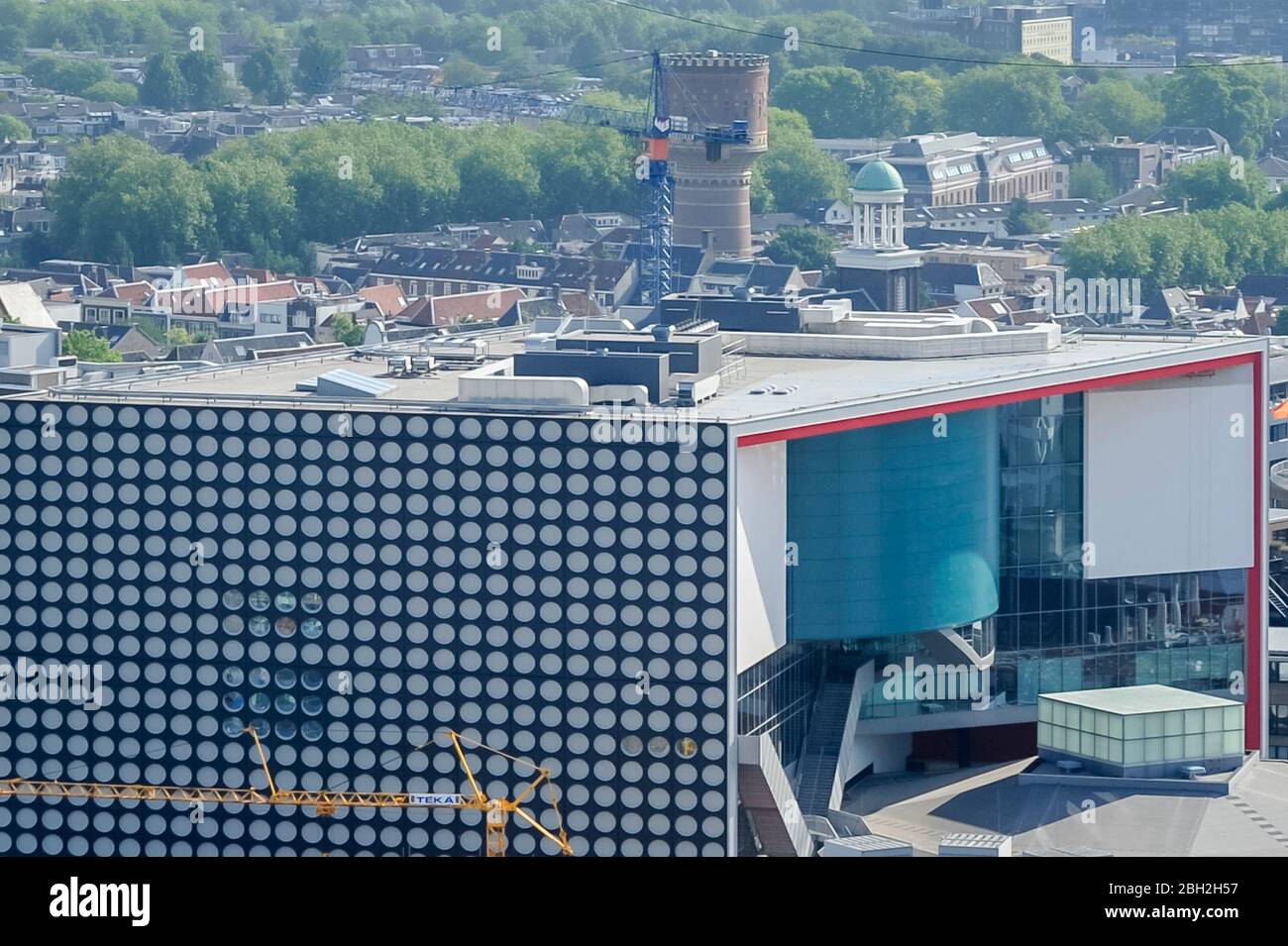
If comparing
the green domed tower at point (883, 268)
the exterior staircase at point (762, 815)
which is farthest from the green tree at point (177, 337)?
the exterior staircase at point (762, 815)

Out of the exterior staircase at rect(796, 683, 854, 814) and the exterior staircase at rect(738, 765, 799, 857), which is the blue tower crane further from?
the exterior staircase at rect(738, 765, 799, 857)

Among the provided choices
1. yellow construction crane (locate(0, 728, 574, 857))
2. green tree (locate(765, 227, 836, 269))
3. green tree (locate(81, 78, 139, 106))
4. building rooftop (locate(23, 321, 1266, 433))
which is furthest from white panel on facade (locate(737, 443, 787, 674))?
green tree (locate(81, 78, 139, 106))

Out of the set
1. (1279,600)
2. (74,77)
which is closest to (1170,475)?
(1279,600)

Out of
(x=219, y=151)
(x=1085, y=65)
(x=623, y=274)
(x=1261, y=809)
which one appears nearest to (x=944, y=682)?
(x=1261, y=809)

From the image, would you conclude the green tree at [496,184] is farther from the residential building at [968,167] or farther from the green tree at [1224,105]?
the green tree at [1224,105]

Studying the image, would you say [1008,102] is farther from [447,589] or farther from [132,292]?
[447,589]

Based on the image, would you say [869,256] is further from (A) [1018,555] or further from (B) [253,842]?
(B) [253,842]
